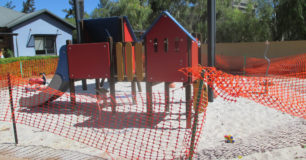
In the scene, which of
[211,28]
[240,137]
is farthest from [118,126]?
[211,28]

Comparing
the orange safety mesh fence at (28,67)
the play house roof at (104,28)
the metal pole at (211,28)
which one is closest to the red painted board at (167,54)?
the play house roof at (104,28)

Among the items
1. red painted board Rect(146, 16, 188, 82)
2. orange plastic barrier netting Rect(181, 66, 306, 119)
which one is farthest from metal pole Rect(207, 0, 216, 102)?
red painted board Rect(146, 16, 188, 82)

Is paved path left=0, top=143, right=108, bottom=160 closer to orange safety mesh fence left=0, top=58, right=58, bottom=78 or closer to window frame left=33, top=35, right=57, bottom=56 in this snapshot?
orange safety mesh fence left=0, top=58, right=58, bottom=78

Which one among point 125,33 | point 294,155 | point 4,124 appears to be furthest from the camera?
point 125,33

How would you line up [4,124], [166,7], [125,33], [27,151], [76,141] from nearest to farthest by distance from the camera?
[27,151], [76,141], [4,124], [125,33], [166,7]

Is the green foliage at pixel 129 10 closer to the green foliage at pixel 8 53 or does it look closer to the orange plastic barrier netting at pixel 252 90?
the green foliage at pixel 8 53

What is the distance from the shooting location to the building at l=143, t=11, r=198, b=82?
16.6ft

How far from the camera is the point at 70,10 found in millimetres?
65750

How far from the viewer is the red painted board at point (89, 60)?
5.79 m

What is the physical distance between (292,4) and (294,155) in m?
20.4

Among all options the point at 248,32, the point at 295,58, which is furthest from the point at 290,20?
the point at 295,58

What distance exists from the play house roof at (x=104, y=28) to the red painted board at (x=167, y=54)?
2038 mm

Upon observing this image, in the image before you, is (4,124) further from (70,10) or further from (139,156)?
(70,10)

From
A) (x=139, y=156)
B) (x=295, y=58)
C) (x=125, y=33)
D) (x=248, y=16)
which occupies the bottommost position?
(x=139, y=156)
